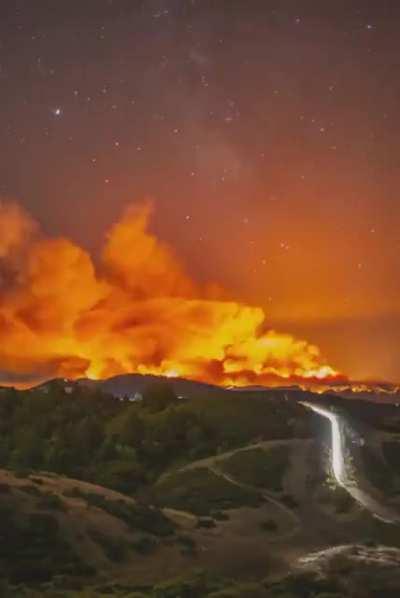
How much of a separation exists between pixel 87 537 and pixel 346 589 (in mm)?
13725

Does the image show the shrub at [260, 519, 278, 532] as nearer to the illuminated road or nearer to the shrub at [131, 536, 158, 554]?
A: the illuminated road

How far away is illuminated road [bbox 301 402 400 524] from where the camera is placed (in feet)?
218

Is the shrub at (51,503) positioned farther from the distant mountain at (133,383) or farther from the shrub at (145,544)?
the distant mountain at (133,383)

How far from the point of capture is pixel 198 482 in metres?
78.4

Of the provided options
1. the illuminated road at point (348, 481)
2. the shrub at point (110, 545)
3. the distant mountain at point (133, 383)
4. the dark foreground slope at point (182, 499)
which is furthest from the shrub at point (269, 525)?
the distant mountain at point (133, 383)

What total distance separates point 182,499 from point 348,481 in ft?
53.2

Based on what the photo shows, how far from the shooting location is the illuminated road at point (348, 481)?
66562 mm

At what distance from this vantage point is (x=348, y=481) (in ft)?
261

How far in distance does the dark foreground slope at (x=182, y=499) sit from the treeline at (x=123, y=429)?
228 millimetres

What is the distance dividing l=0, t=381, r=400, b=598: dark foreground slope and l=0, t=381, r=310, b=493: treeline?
0.23 m

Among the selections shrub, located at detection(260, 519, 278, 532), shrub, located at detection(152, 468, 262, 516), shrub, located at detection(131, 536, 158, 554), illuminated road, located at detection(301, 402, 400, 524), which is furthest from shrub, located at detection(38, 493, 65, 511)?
illuminated road, located at detection(301, 402, 400, 524)

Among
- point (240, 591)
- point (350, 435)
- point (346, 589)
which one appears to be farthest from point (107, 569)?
point (350, 435)

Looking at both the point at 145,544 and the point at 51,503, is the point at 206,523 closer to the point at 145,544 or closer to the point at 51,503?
the point at 145,544

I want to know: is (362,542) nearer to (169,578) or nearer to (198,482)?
(169,578)
